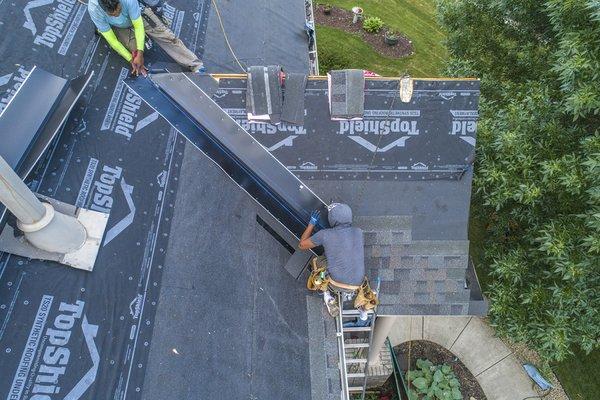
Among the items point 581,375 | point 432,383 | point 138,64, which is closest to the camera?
point 138,64

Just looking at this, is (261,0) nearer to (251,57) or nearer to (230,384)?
(251,57)

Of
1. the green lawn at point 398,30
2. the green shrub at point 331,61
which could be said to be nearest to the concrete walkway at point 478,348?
the green lawn at point 398,30

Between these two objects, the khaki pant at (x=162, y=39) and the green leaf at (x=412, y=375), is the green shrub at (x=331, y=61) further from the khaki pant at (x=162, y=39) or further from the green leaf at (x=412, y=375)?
the green leaf at (x=412, y=375)

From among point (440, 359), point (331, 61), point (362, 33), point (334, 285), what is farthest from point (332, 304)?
point (362, 33)

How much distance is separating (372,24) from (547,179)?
41.1 ft

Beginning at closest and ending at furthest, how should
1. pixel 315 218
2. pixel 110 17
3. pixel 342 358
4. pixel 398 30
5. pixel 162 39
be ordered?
pixel 342 358, pixel 315 218, pixel 110 17, pixel 162 39, pixel 398 30

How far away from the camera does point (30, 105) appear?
639 centimetres

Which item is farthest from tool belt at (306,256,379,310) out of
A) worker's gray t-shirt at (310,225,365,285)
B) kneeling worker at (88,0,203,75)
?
kneeling worker at (88,0,203,75)

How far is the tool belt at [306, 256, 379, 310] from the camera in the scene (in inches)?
271

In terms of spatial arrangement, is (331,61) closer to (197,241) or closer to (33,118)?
(197,241)

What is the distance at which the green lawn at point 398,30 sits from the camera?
17.2 m

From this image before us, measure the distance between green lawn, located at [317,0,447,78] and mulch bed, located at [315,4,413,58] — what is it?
0.28 metres

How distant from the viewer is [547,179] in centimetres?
794

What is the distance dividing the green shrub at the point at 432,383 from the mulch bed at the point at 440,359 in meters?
0.25
